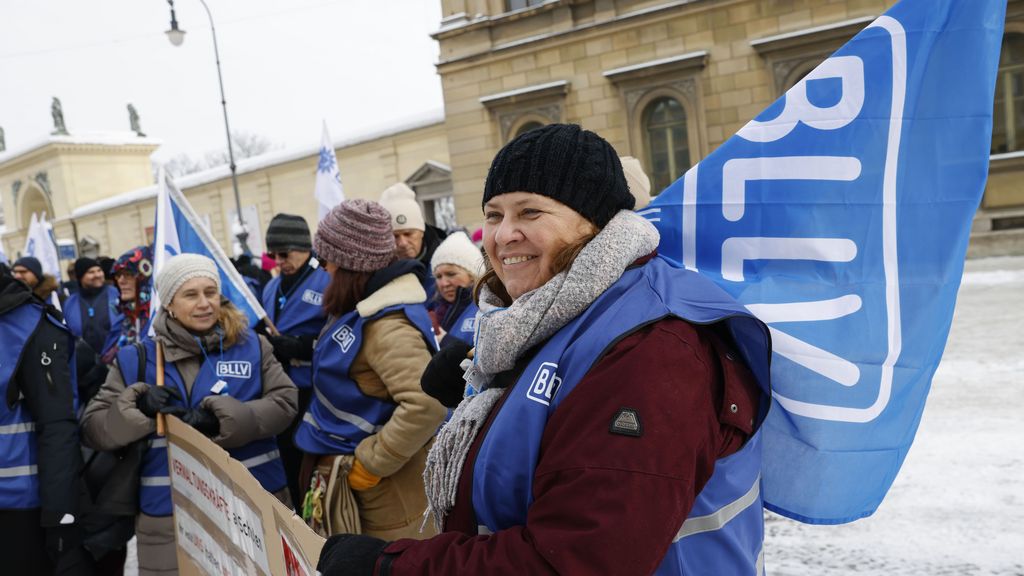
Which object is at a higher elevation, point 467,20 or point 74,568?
point 467,20

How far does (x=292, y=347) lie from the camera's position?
169 inches

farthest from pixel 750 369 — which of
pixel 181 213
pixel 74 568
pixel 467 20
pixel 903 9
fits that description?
pixel 467 20

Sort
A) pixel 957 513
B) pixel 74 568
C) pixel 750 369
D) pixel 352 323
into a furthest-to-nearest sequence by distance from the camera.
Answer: pixel 957 513, pixel 74 568, pixel 352 323, pixel 750 369

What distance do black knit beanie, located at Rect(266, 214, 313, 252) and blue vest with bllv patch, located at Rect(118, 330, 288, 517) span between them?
1.59 m

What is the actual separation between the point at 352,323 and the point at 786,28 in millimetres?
15559

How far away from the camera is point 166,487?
3.30m

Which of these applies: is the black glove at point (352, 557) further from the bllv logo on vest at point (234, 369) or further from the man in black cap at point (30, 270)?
the man in black cap at point (30, 270)

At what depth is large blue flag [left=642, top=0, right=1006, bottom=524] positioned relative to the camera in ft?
5.90

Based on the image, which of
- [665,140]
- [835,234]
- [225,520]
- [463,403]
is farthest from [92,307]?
[665,140]

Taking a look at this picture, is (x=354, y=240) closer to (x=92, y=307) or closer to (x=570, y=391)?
(x=570, y=391)

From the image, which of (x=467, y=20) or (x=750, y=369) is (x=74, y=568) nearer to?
(x=750, y=369)

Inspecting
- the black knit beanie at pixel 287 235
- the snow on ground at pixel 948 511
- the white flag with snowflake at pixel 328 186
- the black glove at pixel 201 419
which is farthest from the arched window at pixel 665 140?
the black glove at pixel 201 419

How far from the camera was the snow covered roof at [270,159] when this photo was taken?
27078 mm

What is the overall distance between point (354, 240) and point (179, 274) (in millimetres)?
856
